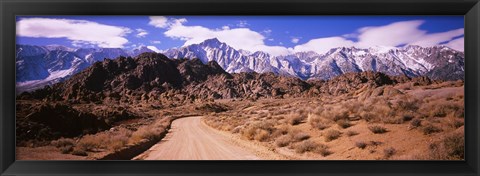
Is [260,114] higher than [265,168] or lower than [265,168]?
higher

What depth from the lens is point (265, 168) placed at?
22.0ft

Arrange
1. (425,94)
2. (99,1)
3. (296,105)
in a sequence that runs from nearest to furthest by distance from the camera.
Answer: (99,1)
(425,94)
(296,105)

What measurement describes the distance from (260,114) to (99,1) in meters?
4.16

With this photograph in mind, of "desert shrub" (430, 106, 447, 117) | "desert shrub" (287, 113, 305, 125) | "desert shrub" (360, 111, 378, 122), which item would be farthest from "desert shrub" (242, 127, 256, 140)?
"desert shrub" (430, 106, 447, 117)

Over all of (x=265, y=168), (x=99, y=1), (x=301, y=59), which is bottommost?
(x=265, y=168)

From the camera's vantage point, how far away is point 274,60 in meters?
7.61

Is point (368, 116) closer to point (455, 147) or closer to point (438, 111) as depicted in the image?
point (438, 111)

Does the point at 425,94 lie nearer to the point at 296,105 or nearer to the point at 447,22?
the point at 447,22

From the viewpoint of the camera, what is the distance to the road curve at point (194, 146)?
6.98 meters

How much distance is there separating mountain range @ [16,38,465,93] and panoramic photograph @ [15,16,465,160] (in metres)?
0.02

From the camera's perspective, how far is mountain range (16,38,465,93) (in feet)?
22.7

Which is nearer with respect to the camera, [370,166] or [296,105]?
[370,166]

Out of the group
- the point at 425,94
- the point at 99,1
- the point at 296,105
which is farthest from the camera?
the point at 296,105
